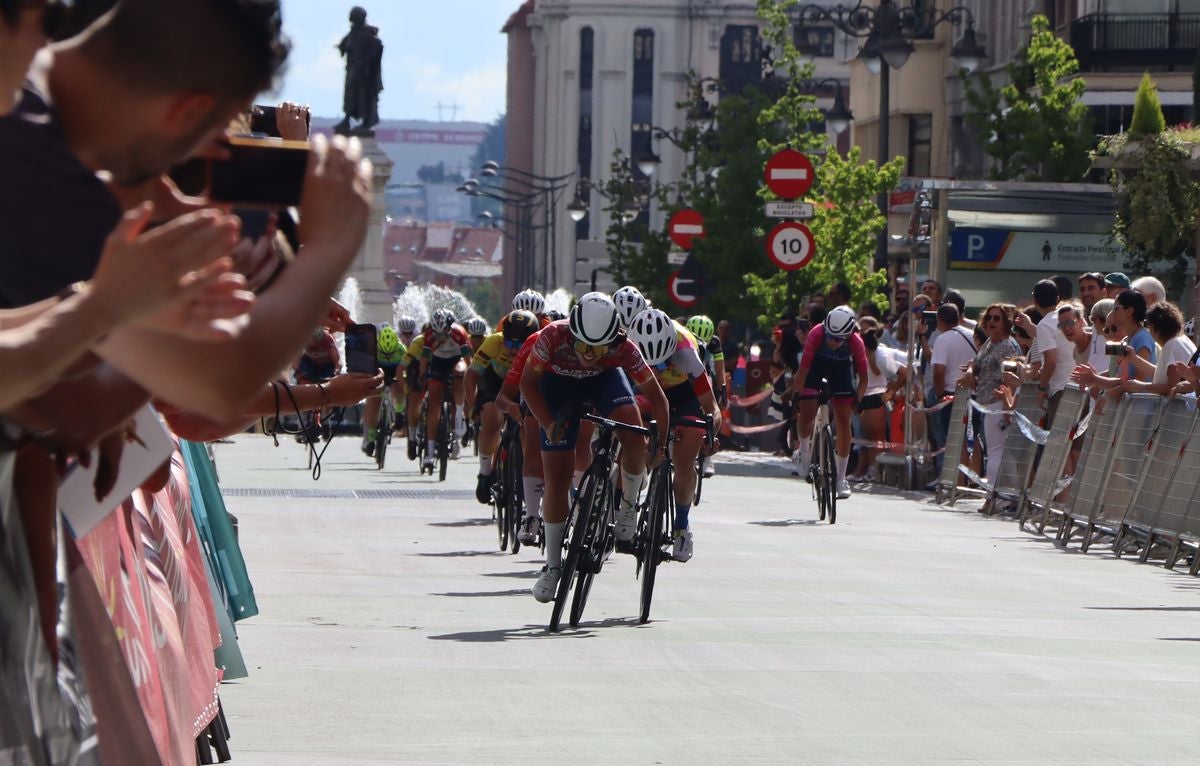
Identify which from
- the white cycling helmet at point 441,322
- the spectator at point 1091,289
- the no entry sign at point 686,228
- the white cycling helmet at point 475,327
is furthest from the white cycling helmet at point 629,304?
the no entry sign at point 686,228

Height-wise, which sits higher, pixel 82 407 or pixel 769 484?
pixel 82 407

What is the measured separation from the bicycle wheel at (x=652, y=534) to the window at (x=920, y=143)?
44437mm

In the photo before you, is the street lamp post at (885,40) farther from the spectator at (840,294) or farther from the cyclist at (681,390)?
the cyclist at (681,390)

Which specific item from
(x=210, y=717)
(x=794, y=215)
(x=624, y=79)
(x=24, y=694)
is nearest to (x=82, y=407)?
(x=24, y=694)

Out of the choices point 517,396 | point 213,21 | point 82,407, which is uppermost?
point 213,21

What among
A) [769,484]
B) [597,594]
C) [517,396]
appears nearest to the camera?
[597,594]

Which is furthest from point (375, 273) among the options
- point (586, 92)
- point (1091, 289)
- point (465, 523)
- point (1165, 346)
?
point (586, 92)

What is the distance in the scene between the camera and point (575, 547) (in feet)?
39.2

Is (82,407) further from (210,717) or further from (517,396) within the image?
(517,396)

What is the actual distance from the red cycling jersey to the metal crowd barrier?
21.6 ft

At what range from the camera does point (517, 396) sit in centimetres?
1636

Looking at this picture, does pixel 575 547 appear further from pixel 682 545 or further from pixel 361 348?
pixel 361 348

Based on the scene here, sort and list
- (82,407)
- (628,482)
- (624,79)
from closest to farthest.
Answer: (82,407) < (628,482) < (624,79)

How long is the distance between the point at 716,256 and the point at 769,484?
2148cm
